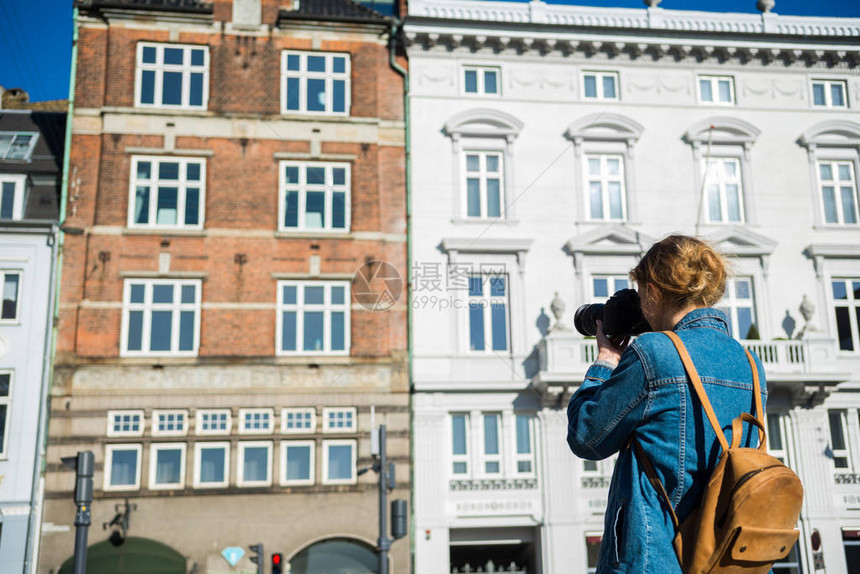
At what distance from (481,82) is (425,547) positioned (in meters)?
12.2

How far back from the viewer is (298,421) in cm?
2150

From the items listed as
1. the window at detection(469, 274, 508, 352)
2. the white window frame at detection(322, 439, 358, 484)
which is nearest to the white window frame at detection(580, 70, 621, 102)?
the window at detection(469, 274, 508, 352)

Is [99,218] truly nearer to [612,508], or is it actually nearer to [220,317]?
[220,317]

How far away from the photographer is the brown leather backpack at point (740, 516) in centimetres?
242

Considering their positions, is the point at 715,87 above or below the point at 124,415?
above

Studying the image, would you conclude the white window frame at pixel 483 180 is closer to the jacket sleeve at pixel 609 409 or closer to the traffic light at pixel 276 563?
the traffic light at pixel 276 563

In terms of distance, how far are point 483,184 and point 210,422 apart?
9230mm

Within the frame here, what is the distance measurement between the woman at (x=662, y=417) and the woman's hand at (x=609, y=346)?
0.11 metres

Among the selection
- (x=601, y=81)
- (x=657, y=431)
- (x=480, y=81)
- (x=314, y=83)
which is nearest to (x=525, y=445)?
(x=480, y=81)

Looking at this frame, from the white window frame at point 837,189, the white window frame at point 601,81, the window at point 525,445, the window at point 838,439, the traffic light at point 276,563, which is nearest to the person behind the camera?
the traffic light at point 276,563

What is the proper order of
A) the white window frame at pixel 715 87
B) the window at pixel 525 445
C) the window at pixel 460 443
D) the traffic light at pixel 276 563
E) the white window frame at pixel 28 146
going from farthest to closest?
the white window frame at pixel 715 87 → the white window frame at pixel 28 146 → the window at pixel 525 445 → the window at pixel 460 443 → the traffic light at pixel 276 563

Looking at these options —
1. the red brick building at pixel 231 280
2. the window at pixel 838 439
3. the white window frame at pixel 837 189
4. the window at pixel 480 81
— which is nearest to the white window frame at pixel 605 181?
the window at pixel 480 81

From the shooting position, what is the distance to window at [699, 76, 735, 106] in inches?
987

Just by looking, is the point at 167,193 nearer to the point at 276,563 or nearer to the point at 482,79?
the point at 482,79
